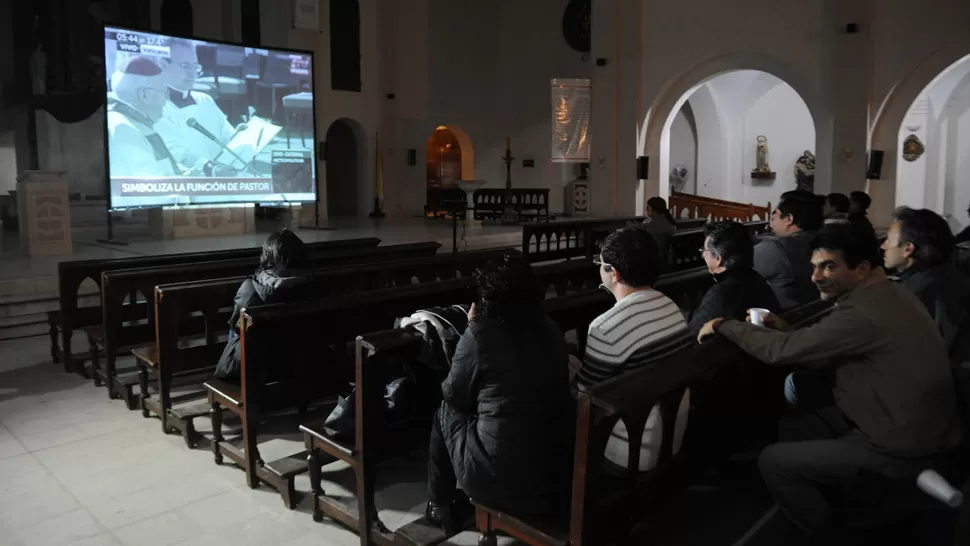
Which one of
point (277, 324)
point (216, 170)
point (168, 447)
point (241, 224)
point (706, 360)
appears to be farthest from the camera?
point (241, 224)

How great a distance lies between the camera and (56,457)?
345 centimetres

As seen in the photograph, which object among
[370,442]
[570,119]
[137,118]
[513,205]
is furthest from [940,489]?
[513,205]

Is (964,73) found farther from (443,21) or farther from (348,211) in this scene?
(348,211)

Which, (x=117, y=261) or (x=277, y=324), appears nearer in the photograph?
(x=277, y=324)

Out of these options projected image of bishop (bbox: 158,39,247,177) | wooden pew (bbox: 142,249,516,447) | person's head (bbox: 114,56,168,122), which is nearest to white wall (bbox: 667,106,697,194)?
projected image of bishop (bbox: 158,39,247,177)

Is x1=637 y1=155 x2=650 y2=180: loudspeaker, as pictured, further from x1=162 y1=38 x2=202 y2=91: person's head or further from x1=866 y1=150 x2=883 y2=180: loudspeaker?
x1=162 y1=38 x2=202 y2=91: person's head

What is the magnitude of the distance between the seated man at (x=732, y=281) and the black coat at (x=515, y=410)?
3.32ft

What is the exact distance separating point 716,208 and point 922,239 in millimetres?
9860

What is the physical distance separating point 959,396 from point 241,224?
1013cm

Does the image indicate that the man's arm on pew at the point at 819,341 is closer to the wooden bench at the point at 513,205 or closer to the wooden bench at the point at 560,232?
the wooden bench at the point at 560,232

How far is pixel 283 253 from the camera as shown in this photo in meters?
3.35

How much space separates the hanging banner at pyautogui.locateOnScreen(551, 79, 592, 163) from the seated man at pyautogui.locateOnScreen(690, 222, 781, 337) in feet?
31.8

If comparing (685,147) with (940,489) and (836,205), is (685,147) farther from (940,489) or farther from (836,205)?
(940,489)

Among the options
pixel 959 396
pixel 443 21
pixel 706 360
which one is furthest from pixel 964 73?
pixel 706 360
